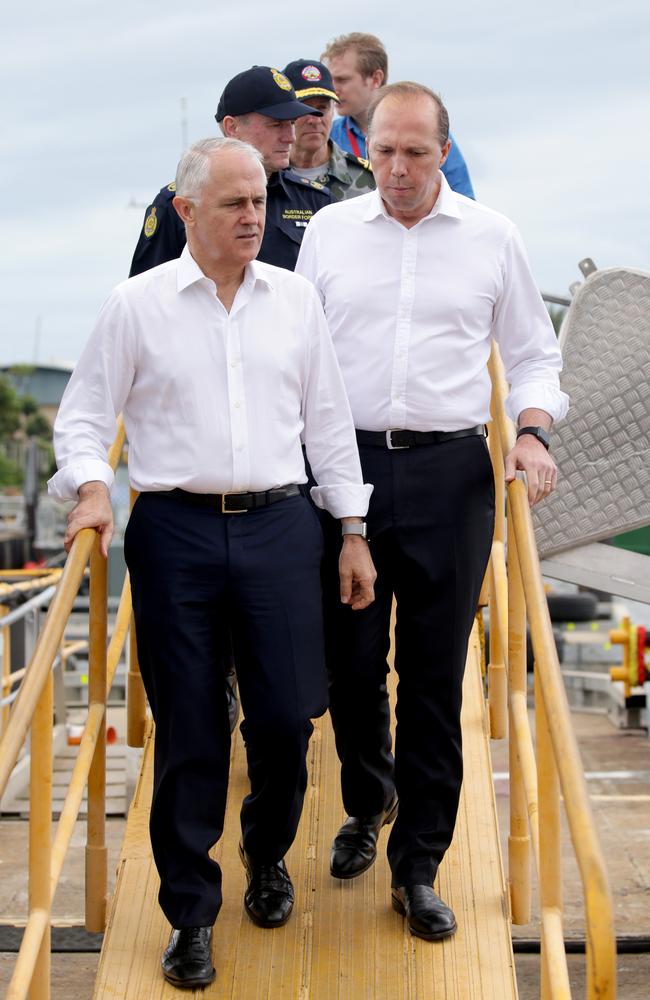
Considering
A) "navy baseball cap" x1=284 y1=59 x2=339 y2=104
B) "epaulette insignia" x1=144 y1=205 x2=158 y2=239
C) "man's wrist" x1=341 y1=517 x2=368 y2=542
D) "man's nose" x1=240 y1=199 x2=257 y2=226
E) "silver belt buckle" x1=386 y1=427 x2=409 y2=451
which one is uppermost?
"navy baseball cap" x1=284 y1=59 x2=339 y2=104

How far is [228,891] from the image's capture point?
11.1 ft

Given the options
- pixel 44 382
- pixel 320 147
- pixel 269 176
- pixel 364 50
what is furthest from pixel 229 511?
pixel 44 382

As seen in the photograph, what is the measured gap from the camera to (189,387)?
2877 millimetres

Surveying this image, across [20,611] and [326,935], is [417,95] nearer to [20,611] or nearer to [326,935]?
[326,935]

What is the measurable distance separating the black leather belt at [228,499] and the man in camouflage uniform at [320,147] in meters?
1.56

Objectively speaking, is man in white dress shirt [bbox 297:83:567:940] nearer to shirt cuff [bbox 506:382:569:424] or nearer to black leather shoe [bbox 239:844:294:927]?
shirt cuff [bbox 506:382:569:424]

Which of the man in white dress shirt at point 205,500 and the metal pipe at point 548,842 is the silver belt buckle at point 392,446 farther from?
the metal pipe at point 548,842

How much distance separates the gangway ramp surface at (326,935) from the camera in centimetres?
299

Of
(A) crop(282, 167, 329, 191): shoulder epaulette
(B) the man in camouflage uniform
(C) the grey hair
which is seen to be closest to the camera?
(C) the grey hair

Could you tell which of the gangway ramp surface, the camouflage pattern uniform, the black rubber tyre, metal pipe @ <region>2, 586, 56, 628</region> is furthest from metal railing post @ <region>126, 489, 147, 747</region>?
the black rubber tyre

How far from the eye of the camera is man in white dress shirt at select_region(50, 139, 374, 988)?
2.87 m

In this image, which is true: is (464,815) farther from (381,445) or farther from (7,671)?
(7,671)

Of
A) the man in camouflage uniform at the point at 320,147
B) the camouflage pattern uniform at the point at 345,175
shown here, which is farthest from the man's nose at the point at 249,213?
the camouflage pattern uniform at the point at 345,175

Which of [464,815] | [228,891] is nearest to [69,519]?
[228,891]
